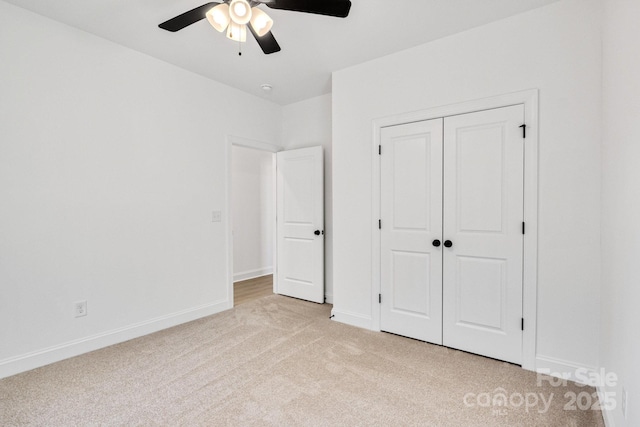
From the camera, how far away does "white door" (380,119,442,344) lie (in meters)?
2.72

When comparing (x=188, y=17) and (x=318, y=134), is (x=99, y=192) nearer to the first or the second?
(x=188, y=17)

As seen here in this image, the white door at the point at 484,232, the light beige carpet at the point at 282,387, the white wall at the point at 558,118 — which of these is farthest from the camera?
the white door at the point at 484,232

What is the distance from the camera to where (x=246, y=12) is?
1724mm

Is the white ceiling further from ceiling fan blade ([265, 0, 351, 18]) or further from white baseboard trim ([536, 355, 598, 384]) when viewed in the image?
white baseboard trim ([536, 355, 598, 384])

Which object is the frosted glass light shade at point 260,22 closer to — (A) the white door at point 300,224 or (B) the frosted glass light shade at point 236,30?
(B) the frosted glass light shade at point 236,30

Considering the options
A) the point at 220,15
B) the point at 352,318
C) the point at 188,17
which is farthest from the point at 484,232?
the point at 188,17

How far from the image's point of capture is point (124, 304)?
2.84 metres

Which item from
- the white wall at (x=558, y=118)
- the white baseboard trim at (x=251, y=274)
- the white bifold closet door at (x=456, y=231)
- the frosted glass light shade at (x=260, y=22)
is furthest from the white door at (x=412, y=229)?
the white baseboard trim at (x=251, y=274)

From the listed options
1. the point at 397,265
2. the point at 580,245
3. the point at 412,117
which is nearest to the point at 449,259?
the point at 397,265

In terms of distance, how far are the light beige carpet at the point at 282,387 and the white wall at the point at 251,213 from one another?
99.6 inches

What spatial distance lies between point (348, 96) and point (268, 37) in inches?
55.4

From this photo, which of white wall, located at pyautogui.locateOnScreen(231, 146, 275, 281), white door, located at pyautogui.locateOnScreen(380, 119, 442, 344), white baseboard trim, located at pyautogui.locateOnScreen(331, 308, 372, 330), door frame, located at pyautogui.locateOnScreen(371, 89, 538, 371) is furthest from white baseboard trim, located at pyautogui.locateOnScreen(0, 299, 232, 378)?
door frame, located at pyautogui.locateOnScreen(371, 89, 538, 371)

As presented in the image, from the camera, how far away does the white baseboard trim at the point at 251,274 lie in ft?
17.1

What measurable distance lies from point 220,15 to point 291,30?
2.97ft
